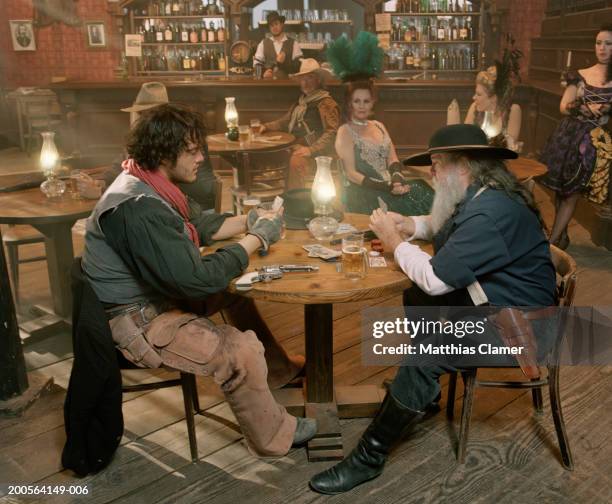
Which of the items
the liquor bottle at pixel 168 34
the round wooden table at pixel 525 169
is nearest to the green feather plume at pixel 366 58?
the round wooden table at pixel 525 169

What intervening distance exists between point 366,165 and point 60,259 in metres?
1.76

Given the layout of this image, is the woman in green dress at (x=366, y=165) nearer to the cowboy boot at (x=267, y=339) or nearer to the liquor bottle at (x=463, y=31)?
the cowboy boot at (x=267, y=339)

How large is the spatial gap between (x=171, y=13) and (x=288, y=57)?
6.59 feet

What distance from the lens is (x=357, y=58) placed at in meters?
3.96

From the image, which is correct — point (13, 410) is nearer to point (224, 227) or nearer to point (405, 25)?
point (224, 227)

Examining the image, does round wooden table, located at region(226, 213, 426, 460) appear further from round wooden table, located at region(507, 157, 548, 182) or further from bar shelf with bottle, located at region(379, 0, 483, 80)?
bar shelf with bottle, located at region(379, 0, 483, 80)

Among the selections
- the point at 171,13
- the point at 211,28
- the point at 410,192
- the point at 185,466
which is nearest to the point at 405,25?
the point at 211,28

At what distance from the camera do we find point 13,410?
269 centimetres

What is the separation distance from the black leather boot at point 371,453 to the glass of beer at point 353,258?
433 millimetres

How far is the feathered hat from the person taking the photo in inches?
156

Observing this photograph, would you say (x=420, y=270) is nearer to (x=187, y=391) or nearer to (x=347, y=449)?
(x=347, y=449)

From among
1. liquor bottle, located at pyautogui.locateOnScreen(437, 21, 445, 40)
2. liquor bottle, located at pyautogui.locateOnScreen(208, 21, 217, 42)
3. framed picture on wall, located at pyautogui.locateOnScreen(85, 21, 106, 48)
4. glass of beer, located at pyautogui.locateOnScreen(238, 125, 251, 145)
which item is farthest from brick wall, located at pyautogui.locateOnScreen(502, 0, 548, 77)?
framed picture on wall, located at pyautogui.locateOnScreen(85, 21, 106, 48)

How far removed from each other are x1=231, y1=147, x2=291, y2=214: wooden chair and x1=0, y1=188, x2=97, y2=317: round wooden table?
4.61 feet

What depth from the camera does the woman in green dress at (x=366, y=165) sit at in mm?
3738
